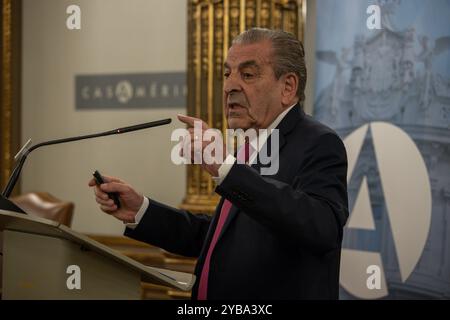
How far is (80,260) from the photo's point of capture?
3.88ft

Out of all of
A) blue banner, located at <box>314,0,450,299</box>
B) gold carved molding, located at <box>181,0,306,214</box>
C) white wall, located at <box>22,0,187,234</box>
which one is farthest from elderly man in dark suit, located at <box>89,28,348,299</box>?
white wall, located at <box>22,0,187,234</box>

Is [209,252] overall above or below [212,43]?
below

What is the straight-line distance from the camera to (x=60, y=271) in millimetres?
1166

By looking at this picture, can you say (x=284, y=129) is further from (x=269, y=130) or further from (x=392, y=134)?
(x=392, y=134)

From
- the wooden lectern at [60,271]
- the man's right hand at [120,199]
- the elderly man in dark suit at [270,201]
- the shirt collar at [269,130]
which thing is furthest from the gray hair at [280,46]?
the wooden lectern at [60,271]

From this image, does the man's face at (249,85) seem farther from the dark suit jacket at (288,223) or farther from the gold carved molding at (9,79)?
the gold carved molding at (9,79)

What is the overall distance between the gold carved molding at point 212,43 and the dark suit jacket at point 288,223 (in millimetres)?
1923

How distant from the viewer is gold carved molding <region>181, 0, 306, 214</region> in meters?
3.35

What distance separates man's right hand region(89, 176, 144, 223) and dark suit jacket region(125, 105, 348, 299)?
5cm

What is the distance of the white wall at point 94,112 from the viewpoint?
153 inches

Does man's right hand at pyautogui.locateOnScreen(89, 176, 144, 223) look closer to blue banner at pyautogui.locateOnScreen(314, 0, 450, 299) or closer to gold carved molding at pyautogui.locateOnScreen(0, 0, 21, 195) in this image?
blue banner at pyautogui.locateOnScreen(314, 0, 450, 299)

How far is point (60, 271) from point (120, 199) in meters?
0.39

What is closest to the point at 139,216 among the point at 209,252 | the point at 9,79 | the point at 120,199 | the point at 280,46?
the point at 120,199

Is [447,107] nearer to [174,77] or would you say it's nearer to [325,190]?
[325,190]
